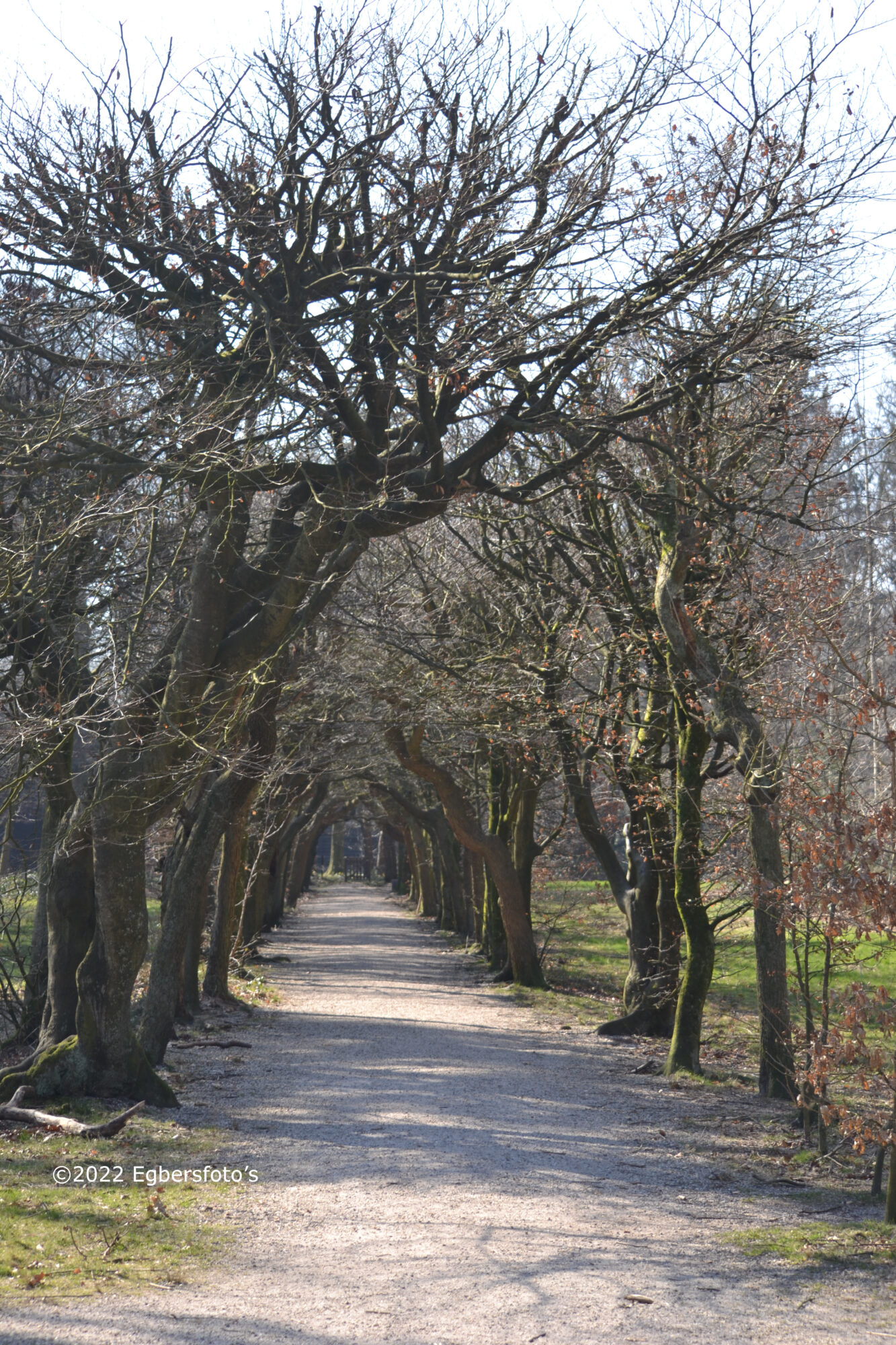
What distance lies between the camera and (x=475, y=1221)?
19.4 ft

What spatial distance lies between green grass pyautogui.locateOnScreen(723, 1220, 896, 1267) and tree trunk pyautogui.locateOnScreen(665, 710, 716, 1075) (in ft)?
15.4

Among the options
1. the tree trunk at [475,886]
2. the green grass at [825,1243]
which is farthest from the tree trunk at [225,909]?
the tree trunk at [475,886]

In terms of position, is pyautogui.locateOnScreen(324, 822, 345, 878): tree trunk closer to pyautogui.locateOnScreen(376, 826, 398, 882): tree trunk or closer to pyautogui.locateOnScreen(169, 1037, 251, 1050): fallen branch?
pyautogui.locateOnScreen(376, 826, 398, 882): tree trunk

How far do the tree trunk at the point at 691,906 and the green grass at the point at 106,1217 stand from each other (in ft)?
16.3

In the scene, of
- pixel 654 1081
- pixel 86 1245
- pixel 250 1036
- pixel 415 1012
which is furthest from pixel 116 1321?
pixel 415 1012

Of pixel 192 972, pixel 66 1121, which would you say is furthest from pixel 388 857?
pixel 66 1121

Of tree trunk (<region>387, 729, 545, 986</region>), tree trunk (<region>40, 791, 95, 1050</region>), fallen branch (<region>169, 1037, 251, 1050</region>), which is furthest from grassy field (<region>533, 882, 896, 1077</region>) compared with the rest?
tree trunk (<region>40, 791, 95, 1050</region>)

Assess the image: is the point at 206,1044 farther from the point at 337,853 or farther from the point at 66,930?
the point at 337,853

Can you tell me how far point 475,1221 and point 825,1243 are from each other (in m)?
1.79

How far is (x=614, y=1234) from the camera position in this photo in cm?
585

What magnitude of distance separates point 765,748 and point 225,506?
4533 mm

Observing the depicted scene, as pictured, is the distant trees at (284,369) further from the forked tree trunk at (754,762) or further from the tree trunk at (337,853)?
the tree trunk at (337,853)

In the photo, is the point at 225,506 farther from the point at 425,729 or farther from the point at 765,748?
the point at 425,729

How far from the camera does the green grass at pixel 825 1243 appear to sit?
5.54 metres
